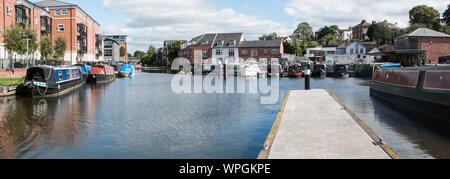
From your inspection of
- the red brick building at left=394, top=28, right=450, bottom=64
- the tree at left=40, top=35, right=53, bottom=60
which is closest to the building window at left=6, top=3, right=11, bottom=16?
the tree at left=40, top=35, right=53, bottom=60

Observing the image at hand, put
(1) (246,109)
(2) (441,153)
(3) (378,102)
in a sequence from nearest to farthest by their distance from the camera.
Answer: (2) (441,153) < (1) (246,109) < (3) (378,102)

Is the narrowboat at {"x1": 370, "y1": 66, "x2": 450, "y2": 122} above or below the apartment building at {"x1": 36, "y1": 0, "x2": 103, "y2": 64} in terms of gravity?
below

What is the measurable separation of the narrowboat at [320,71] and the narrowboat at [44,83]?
3807cm

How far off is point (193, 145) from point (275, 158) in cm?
461

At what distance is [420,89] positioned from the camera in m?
18.2

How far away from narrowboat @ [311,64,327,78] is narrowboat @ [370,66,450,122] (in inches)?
1205

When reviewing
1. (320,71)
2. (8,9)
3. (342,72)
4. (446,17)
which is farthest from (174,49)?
(8,9)

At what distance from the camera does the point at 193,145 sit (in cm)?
1223

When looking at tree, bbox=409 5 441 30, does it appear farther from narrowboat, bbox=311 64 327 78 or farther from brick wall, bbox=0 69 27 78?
brick wall, bbox=0 69 27 78

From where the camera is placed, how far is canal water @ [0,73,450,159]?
1142 centimetres

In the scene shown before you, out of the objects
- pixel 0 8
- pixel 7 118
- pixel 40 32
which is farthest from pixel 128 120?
pixel 40 32

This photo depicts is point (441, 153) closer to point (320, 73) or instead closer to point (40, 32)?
point (320, 73)

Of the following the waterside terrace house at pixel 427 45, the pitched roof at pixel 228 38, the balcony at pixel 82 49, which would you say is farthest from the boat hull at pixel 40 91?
the pitched roof at pixel 228 38

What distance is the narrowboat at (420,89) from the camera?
15617 mm
